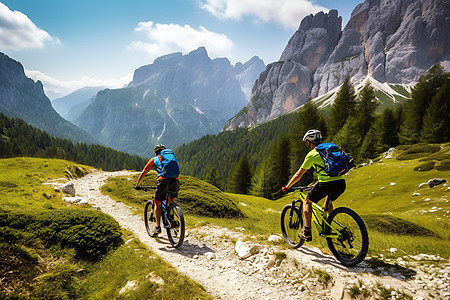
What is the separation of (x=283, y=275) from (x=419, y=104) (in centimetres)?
6282

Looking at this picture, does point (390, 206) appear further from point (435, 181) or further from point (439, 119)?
point (439, 119)

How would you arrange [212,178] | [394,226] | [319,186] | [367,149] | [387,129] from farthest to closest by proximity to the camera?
[212,178] < [387,129] < [367,149] < [394,226] < [319,186]

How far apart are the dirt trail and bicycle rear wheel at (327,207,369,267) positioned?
0.91 feet

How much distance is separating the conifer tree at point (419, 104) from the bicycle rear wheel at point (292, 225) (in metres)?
54.8

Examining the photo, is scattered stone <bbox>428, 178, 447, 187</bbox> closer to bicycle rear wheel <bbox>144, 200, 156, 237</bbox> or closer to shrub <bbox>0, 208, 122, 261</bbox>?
bicycle rear wheel <bbox>144, 200, 156, 237</bbox>

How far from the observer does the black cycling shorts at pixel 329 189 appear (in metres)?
6.15

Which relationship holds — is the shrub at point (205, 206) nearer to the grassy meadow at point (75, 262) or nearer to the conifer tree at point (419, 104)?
the grassy meadow at point (75, 262)

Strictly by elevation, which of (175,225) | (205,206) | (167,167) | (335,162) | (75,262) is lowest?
(205,206)

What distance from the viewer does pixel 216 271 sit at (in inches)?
256

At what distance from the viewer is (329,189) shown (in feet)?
20.4

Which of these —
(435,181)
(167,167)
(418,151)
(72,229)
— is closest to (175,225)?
(167,167)

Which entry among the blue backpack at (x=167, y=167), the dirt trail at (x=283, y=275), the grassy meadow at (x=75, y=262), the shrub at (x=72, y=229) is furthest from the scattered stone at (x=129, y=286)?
the blue backpack at (x=167, y=167)

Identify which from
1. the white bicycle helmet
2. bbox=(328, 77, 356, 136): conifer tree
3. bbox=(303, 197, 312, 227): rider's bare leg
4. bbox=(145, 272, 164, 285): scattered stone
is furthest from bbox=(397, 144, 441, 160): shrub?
bbox=(145, 272, 164, 285): scattered stone

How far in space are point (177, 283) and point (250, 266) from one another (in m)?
2.55
